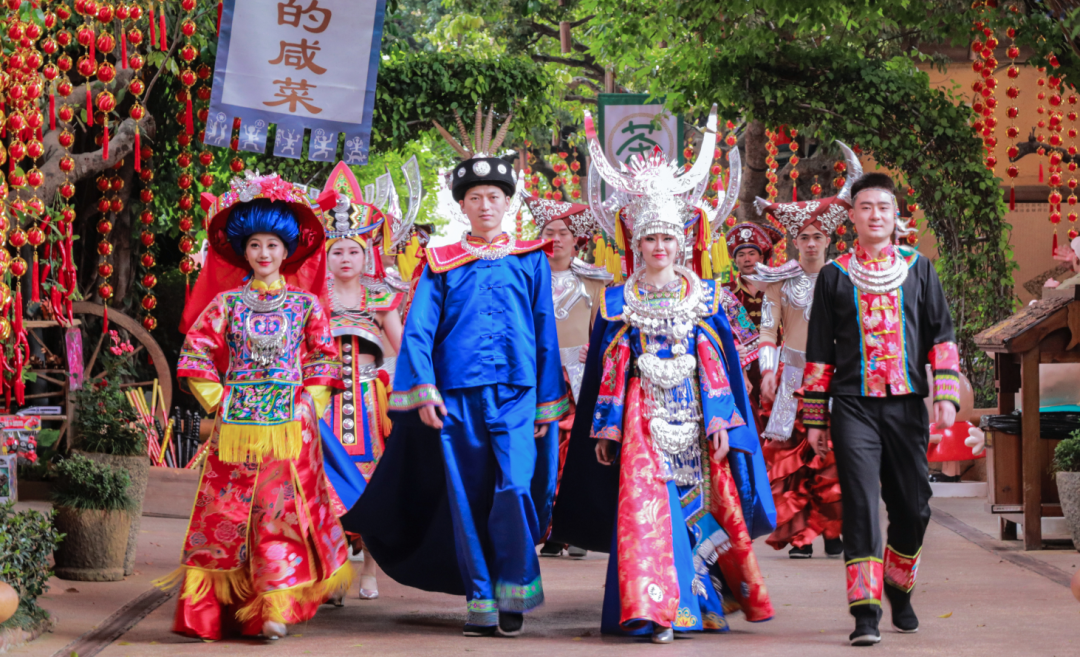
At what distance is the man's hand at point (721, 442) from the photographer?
5.12 metres

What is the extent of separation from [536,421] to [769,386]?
9.48 ft

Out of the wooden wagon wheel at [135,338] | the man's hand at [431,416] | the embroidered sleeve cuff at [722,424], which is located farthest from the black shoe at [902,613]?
the wooden wagon wheel at [135,338]

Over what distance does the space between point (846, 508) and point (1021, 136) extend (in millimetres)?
13342

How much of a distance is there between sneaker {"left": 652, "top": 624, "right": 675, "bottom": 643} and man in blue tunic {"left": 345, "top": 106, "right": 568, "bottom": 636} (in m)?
0.53

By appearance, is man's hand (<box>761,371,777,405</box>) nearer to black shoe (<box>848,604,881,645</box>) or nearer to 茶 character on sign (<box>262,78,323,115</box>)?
black shoe (<box>848,604,881,645</box>)

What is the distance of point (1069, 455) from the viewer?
277 inches

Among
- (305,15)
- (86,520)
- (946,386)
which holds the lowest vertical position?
(86,520)

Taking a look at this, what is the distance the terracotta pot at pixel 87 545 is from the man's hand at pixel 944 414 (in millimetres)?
4100

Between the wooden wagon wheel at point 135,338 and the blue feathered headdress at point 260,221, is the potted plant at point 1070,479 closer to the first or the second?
the blue feathered headdress at point 260,221

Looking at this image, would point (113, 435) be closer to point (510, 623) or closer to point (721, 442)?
point (510, 623)

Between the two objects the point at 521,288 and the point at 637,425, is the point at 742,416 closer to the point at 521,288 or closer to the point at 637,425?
the point at 637,425

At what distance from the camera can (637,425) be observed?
5.18 metres

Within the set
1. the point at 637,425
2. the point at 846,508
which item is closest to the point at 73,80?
the point at 637,425

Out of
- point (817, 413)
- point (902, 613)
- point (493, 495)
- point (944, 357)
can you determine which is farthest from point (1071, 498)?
point (493, 495)
